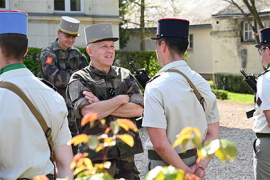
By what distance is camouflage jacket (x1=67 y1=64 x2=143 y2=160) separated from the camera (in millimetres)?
4164

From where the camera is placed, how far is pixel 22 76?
283cm

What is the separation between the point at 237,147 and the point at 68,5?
6792 mm

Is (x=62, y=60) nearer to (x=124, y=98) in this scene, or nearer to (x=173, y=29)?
(x=124, y=98)

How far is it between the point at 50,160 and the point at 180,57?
1397mm

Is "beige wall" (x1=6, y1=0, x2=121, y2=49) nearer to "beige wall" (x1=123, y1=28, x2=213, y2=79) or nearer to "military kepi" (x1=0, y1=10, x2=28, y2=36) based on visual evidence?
"military kepi" (x1=0, y1=10, x2=28, y2=36)

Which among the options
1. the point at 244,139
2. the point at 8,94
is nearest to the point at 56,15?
the point at 244,139

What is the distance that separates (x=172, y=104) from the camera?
137 inches

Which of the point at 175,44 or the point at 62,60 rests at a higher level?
the point at 175,44

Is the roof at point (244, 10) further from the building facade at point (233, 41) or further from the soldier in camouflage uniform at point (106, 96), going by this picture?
the soldier in camouflage uniform at point (106, 96)

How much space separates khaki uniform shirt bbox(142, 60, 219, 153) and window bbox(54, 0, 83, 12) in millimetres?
10520

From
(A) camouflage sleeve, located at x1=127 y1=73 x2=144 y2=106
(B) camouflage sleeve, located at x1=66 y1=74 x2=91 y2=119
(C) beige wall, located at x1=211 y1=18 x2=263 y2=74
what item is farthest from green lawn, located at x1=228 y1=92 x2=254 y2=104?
(B) camouflage sleeve, located at x1=66 y1=74 x2=91 y2=119

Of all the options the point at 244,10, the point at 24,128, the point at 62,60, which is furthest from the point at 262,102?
the point at 244,10

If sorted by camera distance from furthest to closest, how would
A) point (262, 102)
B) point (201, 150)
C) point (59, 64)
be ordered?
1. point (59, 64)
2. point (262, 102)
3. point (201, 150)

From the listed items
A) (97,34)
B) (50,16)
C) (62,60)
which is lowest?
(62,60)
